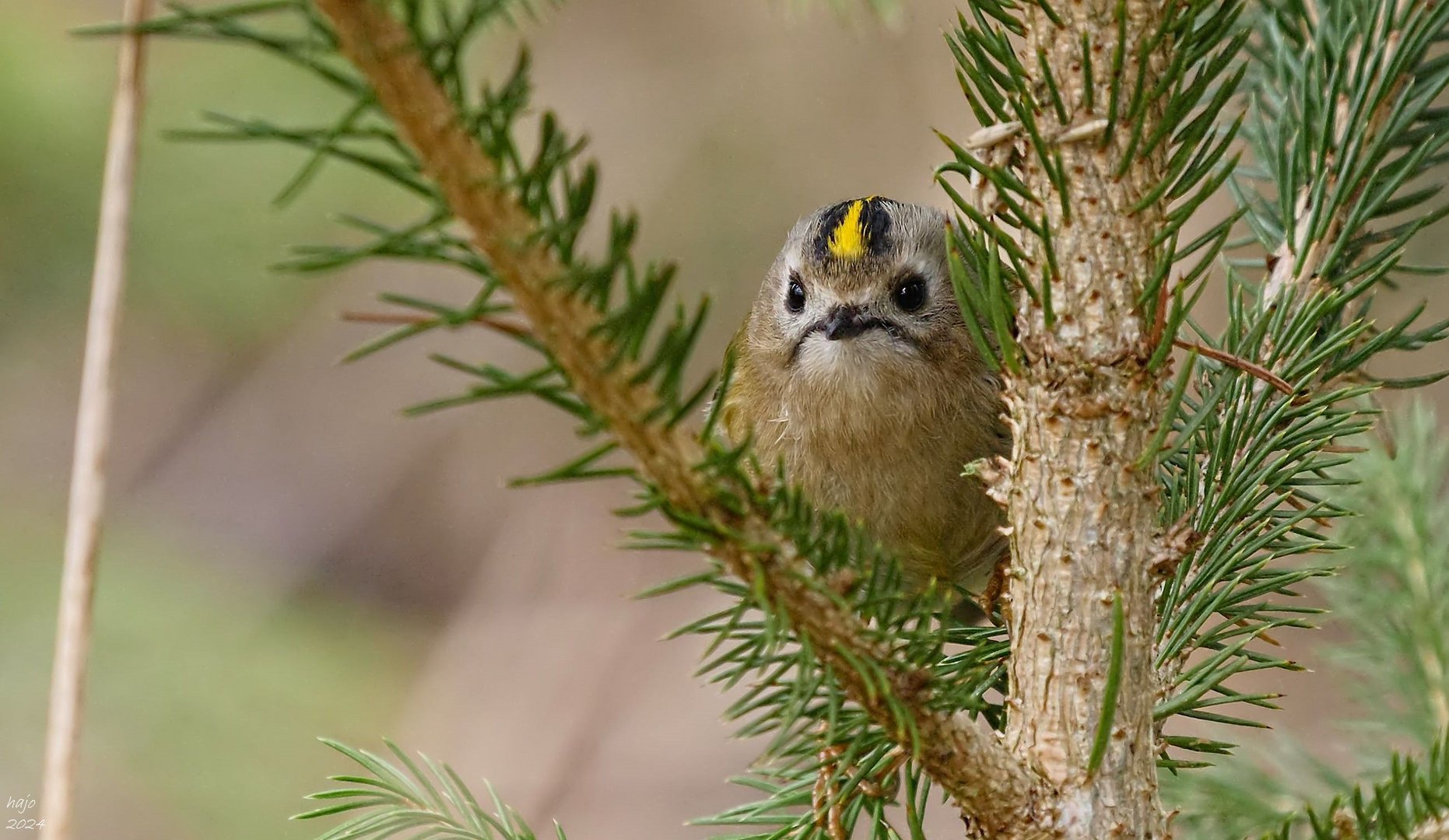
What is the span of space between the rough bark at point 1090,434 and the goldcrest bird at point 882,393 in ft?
1.92

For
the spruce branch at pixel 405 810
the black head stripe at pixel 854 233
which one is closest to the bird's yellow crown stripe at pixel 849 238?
the black head stripe at pixel 854 233

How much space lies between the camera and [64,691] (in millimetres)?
771

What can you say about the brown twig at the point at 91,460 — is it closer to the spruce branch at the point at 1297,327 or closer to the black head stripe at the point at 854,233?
the spruce branch at the point at 1297,327

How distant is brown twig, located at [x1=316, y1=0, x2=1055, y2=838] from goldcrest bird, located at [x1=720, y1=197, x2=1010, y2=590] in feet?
2.23

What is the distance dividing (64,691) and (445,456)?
322 centimetres

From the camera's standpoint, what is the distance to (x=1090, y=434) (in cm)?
75

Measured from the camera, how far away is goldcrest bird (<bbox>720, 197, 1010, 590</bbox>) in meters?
1.45

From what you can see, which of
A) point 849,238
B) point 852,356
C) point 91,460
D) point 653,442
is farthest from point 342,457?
point 653,442

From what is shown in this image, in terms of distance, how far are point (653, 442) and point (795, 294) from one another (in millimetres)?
1316

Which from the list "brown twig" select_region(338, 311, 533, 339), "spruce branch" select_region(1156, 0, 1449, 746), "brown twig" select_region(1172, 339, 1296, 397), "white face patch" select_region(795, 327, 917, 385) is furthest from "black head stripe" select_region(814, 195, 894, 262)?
"brown twig" select_region(338, 311, 533, 339)

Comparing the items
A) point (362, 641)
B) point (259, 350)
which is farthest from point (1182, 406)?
point (259, 350)

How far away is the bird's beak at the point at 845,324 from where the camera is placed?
1.65m

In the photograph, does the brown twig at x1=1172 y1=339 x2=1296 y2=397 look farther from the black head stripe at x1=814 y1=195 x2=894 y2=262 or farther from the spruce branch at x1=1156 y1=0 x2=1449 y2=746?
the black head stripe at x1=814 y1=195 x2=894 y2=262

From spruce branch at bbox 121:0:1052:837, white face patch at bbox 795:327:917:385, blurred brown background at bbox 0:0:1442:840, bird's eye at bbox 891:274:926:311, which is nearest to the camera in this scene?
spruce branch at bbox 121:0:1052:837
